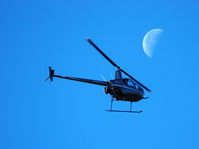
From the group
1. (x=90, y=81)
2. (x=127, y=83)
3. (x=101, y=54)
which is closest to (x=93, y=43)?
(x=101, y=54)

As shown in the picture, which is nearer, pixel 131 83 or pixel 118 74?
pixel 118 74

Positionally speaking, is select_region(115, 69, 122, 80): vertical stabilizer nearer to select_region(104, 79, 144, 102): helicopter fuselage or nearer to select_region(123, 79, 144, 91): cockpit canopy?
select_region(104, 79, 144, 102): helicopter fuselage

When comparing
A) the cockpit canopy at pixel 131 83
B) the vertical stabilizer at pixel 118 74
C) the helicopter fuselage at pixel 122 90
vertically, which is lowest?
the helicopter fuselage at pixel 122 90

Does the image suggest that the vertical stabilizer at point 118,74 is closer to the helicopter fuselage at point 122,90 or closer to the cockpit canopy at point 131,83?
the helicopter fuselage at point 122,90

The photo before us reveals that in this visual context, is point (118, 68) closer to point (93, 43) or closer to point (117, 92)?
point (117, 92)

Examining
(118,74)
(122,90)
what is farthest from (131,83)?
(122,90)

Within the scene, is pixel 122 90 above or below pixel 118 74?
below

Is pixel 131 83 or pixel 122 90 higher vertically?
pixel 131 83

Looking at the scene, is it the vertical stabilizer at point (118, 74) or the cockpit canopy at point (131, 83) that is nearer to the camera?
the vertical stabilizer at point (118, 74)

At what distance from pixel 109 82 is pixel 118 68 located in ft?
4.87

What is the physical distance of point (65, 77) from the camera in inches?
986

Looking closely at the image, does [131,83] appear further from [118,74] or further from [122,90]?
[122,90]

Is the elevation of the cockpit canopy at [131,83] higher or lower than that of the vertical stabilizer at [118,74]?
lower

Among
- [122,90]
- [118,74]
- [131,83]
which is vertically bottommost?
[122,90]
